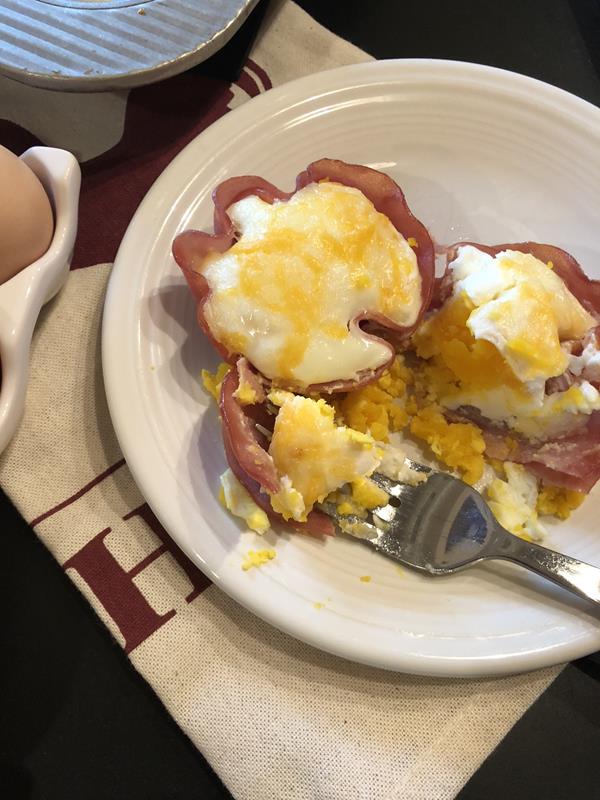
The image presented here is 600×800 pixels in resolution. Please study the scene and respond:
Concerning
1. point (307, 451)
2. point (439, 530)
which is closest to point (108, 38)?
point (307, 451)

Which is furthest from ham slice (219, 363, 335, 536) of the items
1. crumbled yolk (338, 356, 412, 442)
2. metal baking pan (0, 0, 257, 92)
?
metal baking pan (0, 0, 257, 92)

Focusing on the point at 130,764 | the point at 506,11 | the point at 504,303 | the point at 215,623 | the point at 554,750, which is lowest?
the point at 130,764

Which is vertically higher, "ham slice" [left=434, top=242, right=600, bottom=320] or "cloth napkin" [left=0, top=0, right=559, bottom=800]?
"ham slice" [left=434, top=242, right=600, bottom=320]

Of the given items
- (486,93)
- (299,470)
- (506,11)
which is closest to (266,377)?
(299,470)

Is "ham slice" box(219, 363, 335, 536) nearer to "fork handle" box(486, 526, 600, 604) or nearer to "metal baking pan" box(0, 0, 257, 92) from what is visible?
"fork handle" box(486, 526, 600, 604)

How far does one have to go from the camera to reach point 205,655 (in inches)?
36.1

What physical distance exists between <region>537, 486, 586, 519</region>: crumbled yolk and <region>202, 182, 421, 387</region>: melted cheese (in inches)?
12.0

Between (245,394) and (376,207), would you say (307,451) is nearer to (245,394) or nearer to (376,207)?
(245,394)

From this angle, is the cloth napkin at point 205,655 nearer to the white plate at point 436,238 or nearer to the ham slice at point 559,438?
the white plate at point 436,238

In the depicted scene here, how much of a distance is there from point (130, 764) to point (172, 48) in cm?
105

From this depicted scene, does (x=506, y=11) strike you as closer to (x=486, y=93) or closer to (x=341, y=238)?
(x=486, y=93)

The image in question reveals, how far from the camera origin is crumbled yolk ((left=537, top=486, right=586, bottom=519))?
96 cm

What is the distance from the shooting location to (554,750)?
3.00 ft

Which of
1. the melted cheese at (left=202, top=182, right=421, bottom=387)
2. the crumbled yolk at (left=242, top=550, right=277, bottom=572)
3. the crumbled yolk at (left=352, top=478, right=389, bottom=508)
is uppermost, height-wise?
the melted cheese at (left=202, top=182, right=421, bottom=387)
